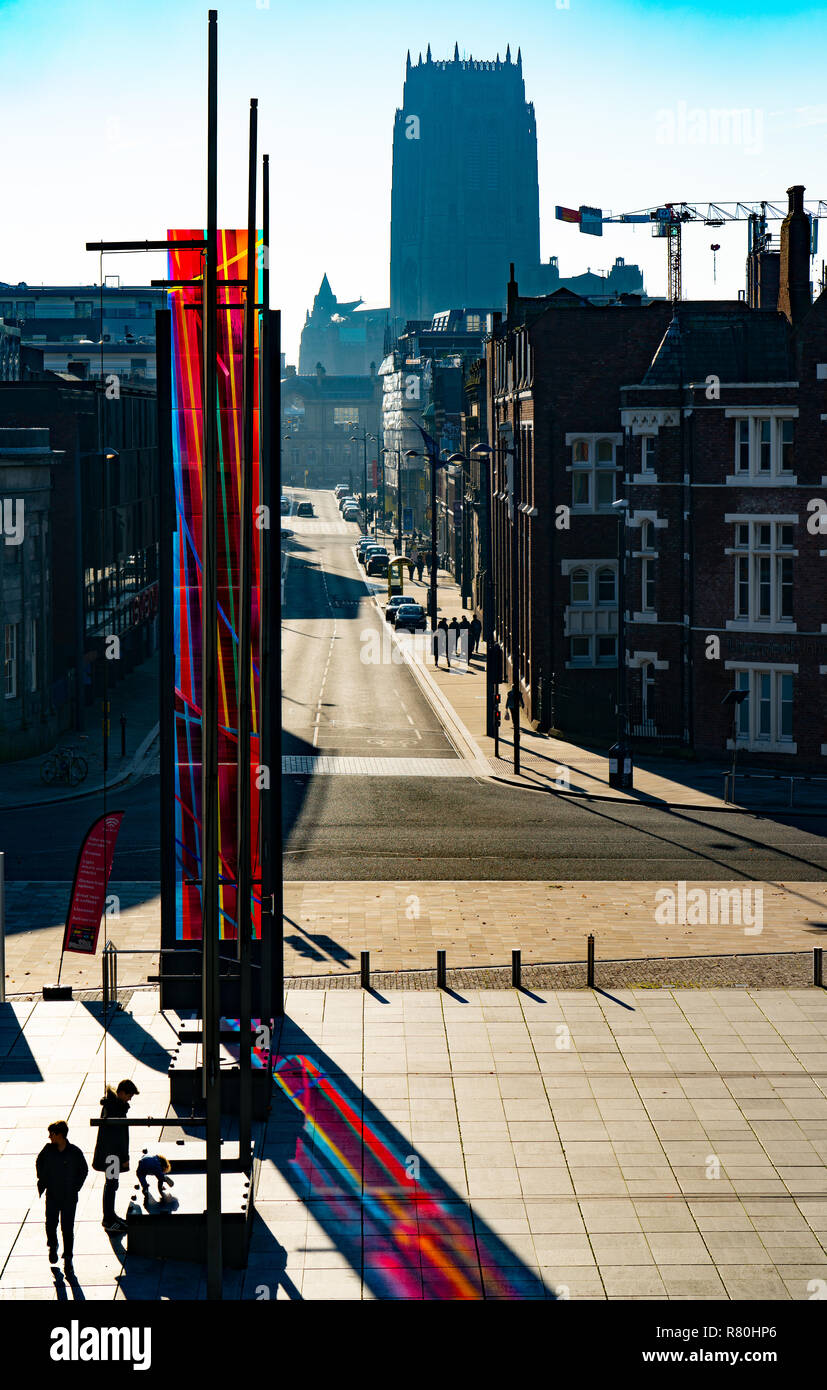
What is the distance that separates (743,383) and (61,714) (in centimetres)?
2231

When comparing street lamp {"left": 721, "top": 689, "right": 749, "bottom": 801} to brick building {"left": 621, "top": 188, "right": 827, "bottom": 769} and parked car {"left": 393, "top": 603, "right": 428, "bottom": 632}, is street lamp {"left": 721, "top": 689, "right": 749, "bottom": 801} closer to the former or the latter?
brick building {"left": 621, "top": 188, "right": 827, "bottom": 769}

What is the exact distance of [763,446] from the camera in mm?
45438

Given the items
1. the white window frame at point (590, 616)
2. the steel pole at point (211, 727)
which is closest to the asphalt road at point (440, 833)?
the white window frame at point (590, 616)

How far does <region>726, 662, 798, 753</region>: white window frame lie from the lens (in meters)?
45.4

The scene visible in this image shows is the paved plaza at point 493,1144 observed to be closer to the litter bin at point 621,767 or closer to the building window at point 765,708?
the litter bin at point 621,767

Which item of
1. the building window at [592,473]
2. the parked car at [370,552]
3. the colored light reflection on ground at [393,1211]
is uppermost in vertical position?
the building window at [592,473]

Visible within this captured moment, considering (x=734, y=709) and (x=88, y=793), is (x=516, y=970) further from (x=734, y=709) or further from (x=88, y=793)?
(x=734, y=709)

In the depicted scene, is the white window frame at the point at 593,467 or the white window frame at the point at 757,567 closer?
the white window frame at the point at 757,567

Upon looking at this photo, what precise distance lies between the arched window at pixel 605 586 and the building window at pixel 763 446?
7.68 metres

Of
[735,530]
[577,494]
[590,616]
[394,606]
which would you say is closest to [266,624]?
[735,530]

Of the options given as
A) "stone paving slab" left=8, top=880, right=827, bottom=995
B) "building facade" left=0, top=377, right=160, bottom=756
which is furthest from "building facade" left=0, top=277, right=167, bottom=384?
"stone paving slab" left=8, top=880, right=827, bottom=995

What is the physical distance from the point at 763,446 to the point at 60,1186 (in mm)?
34839

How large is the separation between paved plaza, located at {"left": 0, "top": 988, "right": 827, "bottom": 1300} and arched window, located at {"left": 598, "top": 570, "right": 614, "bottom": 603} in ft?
96.6

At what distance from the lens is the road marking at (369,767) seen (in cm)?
4456
